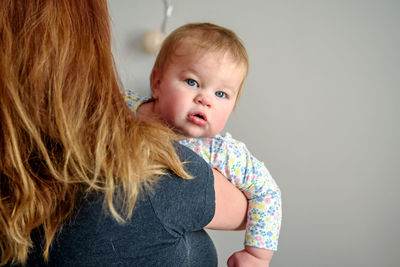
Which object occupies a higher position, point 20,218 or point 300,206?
point 20,218

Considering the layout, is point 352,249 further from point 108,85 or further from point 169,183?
point 108,85

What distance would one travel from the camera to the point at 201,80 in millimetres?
980

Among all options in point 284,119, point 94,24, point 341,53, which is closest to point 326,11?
point 341,53

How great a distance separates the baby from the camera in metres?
0.96

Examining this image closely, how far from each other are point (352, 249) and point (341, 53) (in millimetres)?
941

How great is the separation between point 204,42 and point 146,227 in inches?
24.4

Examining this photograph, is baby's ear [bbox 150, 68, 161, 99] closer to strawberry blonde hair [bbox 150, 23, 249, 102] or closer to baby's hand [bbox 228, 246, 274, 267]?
strawberry blonde hair [bbox 150, 23, 249, 102]

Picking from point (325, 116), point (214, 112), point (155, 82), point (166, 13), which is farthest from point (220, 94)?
point (166, 13)

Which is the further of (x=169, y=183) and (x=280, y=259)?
(x=280, y=259)

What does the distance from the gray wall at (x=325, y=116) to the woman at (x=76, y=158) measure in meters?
1.05

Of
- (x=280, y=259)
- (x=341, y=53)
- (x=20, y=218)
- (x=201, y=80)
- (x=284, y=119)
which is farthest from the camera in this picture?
(x=280, y=259)

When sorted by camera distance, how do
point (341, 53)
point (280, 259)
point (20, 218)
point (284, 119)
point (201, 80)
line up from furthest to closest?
point (280, 259), point (284, 119), point (341, 53), point (201, 80), point (20, 218)

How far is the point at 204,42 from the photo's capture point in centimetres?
101

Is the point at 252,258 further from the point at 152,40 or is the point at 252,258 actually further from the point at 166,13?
the point at 166,13
